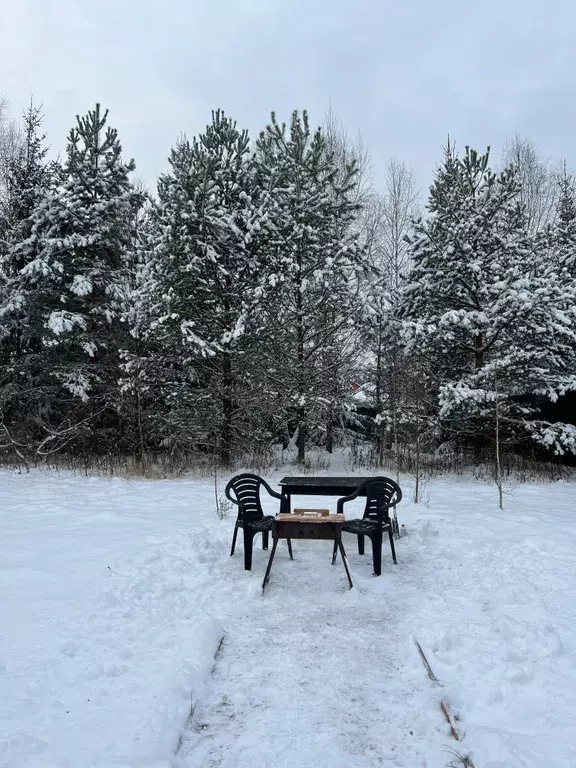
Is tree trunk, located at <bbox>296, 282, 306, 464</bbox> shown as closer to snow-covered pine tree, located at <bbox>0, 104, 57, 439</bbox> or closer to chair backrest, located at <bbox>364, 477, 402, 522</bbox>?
chair backrest, located at <bbox>364, 477, 402, 522</bbox>

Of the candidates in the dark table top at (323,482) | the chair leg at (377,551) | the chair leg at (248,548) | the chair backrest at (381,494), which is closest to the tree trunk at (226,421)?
the dark table top at (323,482)

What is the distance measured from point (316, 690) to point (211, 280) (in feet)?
37.9

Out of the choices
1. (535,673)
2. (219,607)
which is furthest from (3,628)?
(535,673)

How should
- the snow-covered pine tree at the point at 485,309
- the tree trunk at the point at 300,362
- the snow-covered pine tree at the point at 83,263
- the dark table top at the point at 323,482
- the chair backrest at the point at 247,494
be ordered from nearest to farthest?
the chair backrest at the point at 247,494 < the dark table top at the point at 323,482 < the snow-covered pine tree at the point at 485,309 < the tree trunk at the point at 300,362 < the snow-covered pine tree at the point at 83,263

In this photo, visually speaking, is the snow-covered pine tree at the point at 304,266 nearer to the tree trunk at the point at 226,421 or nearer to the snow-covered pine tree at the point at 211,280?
the snow-covered pine tree at the point at 211,280

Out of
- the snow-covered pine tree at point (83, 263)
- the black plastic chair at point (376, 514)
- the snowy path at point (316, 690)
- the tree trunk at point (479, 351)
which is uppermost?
the snow-covered pine tree at point (83, 263)

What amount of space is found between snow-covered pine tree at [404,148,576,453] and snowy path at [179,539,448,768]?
318 inches

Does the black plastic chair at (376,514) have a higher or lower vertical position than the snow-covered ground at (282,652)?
higher

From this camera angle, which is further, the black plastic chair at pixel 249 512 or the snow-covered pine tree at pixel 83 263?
the snow-covered pine tree at pixel 83 263

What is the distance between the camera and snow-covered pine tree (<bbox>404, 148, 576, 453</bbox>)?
1222cm

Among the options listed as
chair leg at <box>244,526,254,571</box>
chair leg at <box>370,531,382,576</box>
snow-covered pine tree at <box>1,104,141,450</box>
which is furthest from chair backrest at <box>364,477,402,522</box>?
snow-covered pine tree at <box>1,104,141,450</box>

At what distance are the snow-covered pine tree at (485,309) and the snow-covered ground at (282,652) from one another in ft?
19.9

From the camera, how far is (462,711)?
129 inches

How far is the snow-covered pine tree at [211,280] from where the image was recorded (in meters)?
13.1
